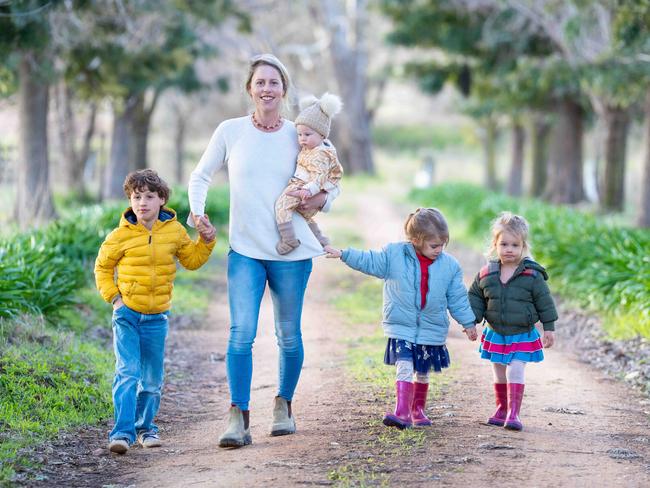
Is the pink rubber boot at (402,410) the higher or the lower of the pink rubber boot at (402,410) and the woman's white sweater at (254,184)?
the lower

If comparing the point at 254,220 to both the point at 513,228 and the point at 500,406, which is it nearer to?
the point at 513,228

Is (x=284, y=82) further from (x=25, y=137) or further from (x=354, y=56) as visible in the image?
(x=354, y=56)

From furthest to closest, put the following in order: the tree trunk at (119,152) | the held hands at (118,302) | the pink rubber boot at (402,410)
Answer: the tree trunk at (119,152)
the pink rubber boot at (402,410)
the held hands at (118,302)

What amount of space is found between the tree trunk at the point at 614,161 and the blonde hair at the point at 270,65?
58.5ft

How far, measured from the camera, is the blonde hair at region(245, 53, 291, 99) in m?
5.87

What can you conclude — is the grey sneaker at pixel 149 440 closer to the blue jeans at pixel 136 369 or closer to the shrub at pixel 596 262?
the blue jeans at pixel 136 369

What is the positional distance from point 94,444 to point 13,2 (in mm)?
7272

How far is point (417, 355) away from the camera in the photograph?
6121 millimetres

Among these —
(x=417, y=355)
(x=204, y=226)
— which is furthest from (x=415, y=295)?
(x=204, y=226)

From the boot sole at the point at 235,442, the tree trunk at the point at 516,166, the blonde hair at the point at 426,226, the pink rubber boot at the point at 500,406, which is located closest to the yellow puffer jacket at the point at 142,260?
the boot sole at the point at 235,442

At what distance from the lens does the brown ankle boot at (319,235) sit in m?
6.00

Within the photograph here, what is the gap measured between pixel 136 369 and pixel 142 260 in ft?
2.07

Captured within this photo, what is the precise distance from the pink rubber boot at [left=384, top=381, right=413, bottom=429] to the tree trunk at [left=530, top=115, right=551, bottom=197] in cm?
2464

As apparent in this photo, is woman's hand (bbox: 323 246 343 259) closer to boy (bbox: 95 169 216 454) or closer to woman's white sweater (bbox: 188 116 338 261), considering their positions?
woman's white sweater (bbox: 188 116 338 261)
